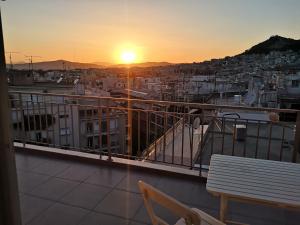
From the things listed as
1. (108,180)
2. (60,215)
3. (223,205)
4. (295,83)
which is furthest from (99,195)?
(295,83)

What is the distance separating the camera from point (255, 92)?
949cm

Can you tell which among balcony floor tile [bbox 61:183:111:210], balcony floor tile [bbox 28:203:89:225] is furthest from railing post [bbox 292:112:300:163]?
balcony floor tile [bbox 28:203:89:225]

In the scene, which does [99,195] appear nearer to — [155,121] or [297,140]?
[155,121]

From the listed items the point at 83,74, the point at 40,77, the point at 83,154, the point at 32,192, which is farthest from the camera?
the point at 83,74

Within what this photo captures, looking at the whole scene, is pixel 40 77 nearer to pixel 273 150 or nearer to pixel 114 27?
pixel 114 27

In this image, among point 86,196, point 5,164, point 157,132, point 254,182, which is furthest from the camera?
point 157,132

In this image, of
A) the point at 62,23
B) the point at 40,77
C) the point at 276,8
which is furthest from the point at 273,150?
the point at 40,77

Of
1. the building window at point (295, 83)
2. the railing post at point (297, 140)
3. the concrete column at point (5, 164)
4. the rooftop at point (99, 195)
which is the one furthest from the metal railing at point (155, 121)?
the building window at point (295, 83)

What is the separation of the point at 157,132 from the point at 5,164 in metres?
4.04

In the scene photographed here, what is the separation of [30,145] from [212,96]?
312 inches

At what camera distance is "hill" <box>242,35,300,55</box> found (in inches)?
405

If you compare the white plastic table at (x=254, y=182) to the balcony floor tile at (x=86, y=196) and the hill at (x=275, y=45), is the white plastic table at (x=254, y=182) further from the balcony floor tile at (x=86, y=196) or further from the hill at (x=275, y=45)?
the hill at (x=275, y=45)

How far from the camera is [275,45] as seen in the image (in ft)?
37.2

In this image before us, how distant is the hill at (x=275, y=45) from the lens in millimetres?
10280
